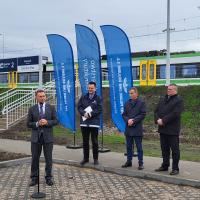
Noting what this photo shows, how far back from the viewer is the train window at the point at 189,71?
3093 centimetres

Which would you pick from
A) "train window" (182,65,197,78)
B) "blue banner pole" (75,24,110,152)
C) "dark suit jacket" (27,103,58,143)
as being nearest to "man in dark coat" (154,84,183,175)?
"dark suit jacket" (27,103,58,143)

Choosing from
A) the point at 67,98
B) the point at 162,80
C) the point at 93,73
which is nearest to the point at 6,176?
the point at 93,73

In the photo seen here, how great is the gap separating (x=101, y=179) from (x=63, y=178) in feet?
2.46

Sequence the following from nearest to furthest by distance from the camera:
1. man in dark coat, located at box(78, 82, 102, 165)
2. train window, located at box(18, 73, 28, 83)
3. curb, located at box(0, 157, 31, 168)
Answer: man in dark coat, located at box(78, 82, 102, 165) → curb, located at box(0, 157, 31, 168) → train window, located at box(18, 73, 28, 83)

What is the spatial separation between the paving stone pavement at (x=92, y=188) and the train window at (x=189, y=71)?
21918mm

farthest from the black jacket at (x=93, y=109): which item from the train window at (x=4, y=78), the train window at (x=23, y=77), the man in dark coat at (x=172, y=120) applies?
the train window at (x=4, y=78)

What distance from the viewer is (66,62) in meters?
14.3

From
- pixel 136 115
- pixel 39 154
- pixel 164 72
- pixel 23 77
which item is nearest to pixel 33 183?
pixel 39 154

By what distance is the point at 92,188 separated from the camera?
8.53 meters

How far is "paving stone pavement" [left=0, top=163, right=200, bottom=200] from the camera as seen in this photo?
791 cm

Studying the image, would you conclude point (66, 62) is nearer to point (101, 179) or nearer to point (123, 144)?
point (123, 144)

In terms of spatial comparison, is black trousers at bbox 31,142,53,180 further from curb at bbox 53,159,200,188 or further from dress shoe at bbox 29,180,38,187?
curb at bbox 53,159,200,188

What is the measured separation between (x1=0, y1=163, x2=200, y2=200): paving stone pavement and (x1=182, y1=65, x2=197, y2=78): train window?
863 inches

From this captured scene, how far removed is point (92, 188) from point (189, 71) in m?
23.7
